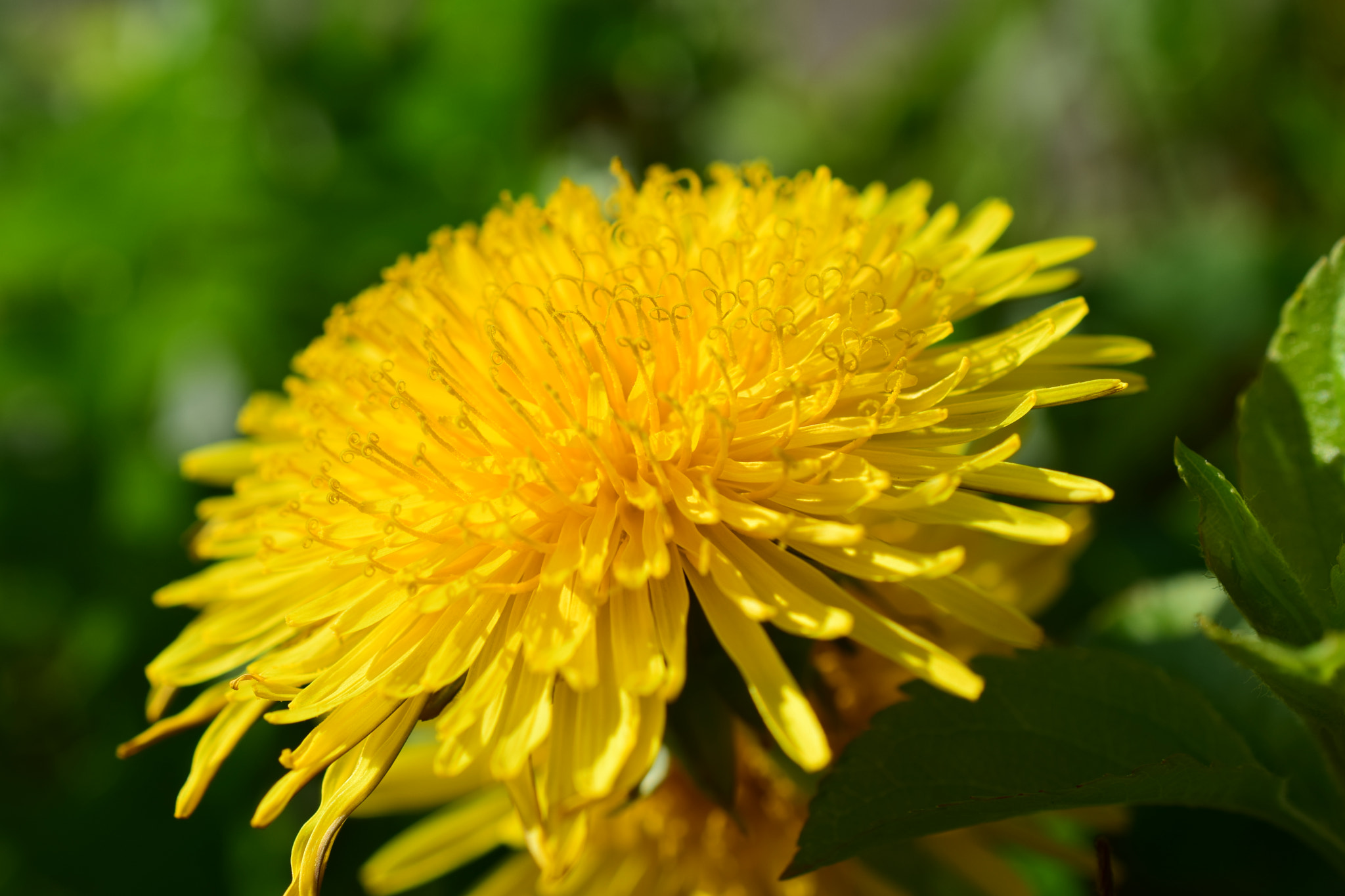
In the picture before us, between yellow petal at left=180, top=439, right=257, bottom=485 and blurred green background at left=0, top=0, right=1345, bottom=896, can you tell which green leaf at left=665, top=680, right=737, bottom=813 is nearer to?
yellow petal at left=180, top=439, right=257, bottom=485

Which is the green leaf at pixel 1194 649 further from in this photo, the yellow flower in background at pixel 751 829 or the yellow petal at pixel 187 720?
the yellow petal at pixel 187 720

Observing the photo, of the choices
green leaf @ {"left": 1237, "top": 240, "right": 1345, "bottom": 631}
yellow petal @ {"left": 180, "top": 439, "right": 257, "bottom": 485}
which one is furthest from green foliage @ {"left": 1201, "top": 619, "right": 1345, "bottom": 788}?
yellow petal @ {"left": 180, "top": 439, "right": 257, "bottom": 485}

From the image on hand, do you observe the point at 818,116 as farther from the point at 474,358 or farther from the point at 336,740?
the point at 336,740

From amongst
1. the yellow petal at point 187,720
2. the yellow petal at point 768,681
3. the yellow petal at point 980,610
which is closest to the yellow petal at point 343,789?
the yellow petal at point 187,720

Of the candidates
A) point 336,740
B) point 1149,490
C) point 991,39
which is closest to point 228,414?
point 336,740

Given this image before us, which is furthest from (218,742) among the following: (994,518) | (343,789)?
(994,518)
